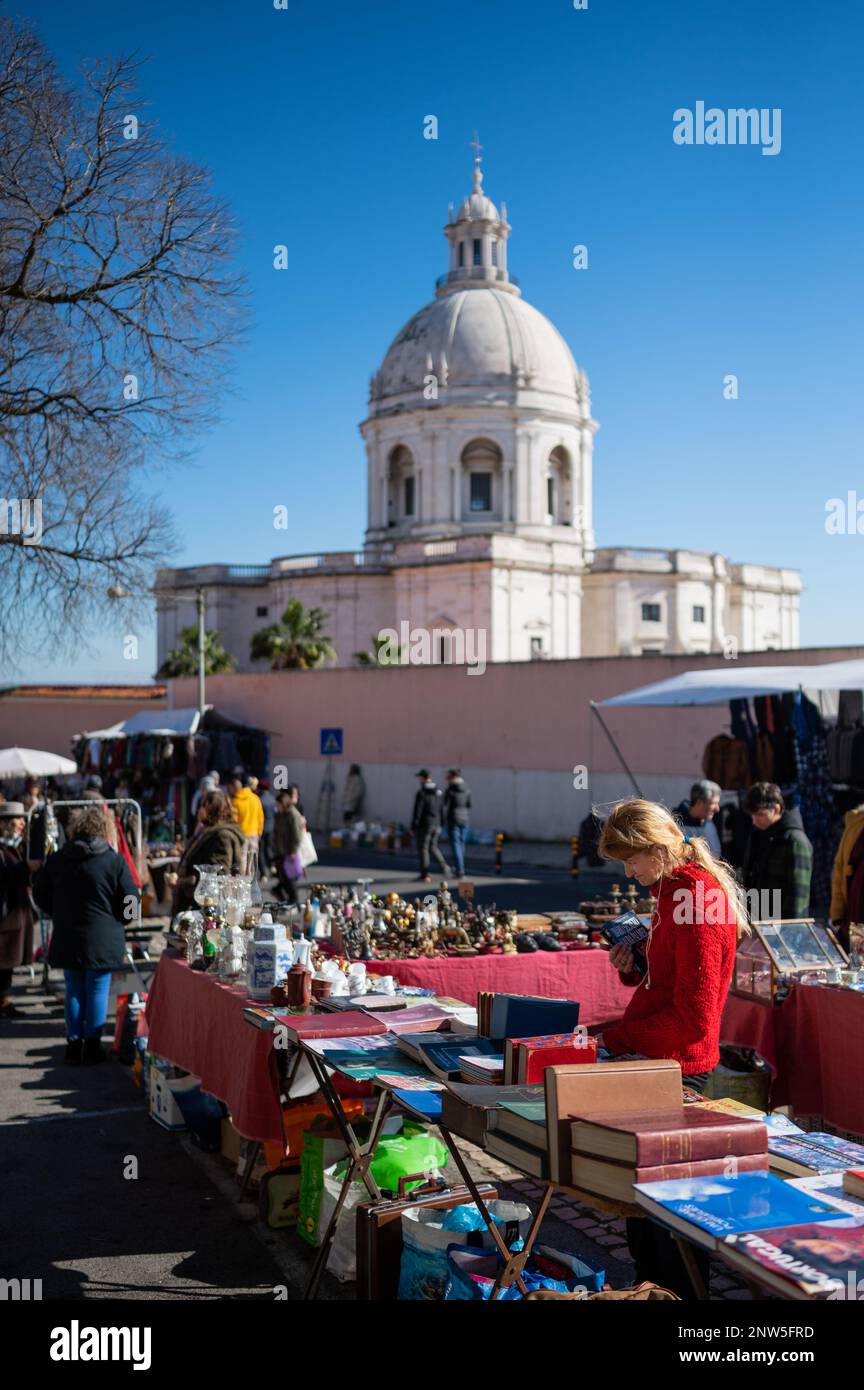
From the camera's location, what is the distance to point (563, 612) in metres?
49.0

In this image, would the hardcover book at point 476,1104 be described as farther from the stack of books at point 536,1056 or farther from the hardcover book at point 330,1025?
the hardcover book at point 330,1025

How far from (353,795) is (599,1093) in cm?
2579

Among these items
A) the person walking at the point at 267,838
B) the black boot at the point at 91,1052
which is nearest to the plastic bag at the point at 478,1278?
the black boot at the point at 91,1052

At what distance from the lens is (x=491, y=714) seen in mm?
26625

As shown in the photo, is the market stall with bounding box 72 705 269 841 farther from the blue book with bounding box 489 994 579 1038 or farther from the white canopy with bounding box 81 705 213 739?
the blue book with bounding box 489 994 579 1038

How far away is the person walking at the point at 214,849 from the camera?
9281 millimetres

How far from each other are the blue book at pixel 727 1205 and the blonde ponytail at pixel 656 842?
1.11 m

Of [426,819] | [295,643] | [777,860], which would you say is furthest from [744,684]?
[295,643]

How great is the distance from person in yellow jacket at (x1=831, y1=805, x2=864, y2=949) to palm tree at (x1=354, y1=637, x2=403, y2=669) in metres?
38.7

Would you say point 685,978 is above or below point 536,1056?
above

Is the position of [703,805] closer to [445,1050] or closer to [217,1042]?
[217,1042]
